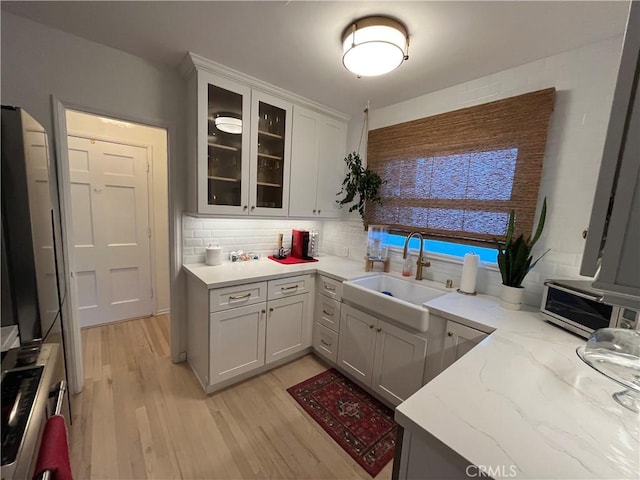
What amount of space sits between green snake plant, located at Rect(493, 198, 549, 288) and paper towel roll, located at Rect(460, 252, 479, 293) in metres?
0.16

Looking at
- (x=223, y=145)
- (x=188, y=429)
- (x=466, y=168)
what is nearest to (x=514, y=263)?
(x=466, y=168)

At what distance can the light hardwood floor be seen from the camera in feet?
4.70

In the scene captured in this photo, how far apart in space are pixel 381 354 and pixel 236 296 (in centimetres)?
115

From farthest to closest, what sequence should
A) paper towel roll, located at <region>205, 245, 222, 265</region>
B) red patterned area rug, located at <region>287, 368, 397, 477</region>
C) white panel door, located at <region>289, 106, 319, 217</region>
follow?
white panel door, located at <region>289, 106, 319, 217</region>
paper towel roll, located at <region>205, 245, 222, 265</region>
red patterned area rug, located at <region>287, 368, 397, 477</region>

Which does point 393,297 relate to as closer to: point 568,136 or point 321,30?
point 568,136

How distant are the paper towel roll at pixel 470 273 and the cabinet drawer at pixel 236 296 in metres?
1.51

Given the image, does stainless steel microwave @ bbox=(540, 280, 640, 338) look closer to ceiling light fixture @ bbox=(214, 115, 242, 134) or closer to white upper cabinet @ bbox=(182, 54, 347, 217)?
white upper cabinet @ bbox=(182, 54, 347, 217)

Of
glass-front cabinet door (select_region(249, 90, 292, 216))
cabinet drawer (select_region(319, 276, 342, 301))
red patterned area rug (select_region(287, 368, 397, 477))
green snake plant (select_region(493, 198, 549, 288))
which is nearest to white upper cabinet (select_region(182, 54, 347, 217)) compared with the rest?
glass-front cabinet door (select_region(249, 90, 292, 216))

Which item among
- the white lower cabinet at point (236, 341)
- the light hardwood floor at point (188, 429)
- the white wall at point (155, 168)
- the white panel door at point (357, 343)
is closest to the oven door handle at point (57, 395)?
the light hardwood floor at point (188, 429)

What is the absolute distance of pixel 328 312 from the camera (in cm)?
230

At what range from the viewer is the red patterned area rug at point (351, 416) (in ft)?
5.16

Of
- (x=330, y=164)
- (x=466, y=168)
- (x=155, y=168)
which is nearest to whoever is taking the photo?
(x=466, y=168)

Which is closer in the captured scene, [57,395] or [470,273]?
[57,395]

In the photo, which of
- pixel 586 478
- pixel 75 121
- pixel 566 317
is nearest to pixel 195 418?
pixel 586 478
